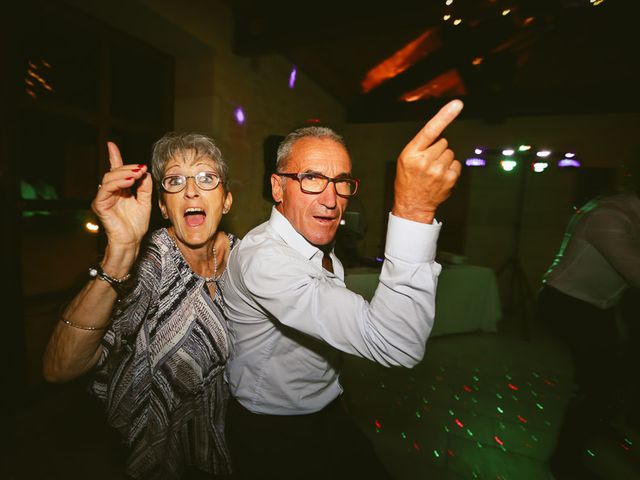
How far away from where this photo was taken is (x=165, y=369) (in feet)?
4.06

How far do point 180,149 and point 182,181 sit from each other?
144 millimetres

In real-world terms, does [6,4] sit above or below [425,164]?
above

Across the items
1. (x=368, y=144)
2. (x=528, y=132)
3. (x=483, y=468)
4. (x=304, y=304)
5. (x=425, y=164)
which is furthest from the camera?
(x=368, y=144)

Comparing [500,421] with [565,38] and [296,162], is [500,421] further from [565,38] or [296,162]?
[565,38]

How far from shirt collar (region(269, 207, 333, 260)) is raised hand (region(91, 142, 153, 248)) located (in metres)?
0.46

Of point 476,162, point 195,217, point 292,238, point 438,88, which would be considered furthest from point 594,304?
point 438,88

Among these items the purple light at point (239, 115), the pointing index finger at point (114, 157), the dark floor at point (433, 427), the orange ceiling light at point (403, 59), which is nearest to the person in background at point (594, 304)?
the dark floor at point (433, 427)

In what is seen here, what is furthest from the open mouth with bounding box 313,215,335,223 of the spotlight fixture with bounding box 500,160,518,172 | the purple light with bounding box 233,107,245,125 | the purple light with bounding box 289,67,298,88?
the spotlight fixture with bounding box 500,160,518,172

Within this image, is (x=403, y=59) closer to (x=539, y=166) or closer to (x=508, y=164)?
(x=508, y=164)

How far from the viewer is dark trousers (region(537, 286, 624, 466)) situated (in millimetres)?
1854

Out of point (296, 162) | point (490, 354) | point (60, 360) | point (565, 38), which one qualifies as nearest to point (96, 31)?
point (296, 162)

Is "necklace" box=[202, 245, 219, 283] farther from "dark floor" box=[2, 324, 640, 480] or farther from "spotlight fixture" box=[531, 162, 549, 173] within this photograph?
"spotlight fixture" box=[531, 162, 549, 173]

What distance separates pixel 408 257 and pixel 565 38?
6.03 m

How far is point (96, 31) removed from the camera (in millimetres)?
2338
